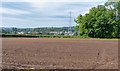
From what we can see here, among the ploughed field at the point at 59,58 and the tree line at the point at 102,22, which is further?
the tree line at the point at 102,22

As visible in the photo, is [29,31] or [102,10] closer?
[102,10]

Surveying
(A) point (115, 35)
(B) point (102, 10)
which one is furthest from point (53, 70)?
(B) point (102, 10)

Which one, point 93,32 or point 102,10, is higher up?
point 102,10

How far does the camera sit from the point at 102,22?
221ft

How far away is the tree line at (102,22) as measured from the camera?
6675 cm

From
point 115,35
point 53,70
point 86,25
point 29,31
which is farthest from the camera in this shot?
point 29,31

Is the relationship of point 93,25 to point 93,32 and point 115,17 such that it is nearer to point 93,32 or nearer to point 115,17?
point 93,32

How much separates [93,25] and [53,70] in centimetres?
6213

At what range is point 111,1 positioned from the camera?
72.6 m

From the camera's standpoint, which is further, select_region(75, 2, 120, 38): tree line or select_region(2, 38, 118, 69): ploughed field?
select_region(75, 2, 120, 38): tree line

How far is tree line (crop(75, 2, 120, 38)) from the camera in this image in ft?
219

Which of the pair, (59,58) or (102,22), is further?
(102,22)

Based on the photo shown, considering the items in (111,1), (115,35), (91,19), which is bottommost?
(115,35)

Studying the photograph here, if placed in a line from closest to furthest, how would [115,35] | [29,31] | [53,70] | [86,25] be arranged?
[53,70], [115,35], [86,25], [29,31]
